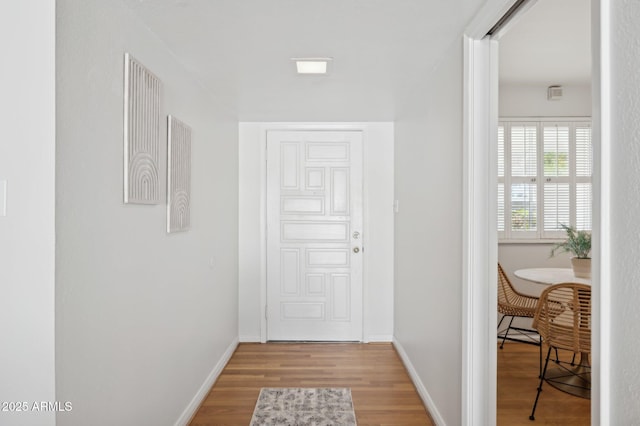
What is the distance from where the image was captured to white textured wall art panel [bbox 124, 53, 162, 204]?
1.88m

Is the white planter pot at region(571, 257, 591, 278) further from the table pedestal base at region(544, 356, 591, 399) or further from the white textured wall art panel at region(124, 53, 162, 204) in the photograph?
the white textured wall art panel at region(124, 53, 162, 204)

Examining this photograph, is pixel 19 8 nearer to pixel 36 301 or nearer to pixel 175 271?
pixel 36 301

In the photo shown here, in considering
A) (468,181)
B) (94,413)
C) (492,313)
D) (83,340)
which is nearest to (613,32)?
(468,181)

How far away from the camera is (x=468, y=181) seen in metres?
2.09

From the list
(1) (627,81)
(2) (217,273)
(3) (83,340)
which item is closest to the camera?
(1) (627,81)

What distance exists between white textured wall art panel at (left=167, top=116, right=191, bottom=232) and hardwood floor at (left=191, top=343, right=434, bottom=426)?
4.27 ft

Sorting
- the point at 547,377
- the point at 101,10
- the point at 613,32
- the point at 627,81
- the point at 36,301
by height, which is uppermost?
the point at 101,10

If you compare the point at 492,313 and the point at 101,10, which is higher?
the point at 101,10

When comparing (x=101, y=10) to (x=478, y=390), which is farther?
(x=478, y=390)

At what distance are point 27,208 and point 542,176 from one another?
4235 mm

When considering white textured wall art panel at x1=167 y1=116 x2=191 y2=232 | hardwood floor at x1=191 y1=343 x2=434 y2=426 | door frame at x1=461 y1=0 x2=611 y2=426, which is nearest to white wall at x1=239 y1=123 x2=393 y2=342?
hardwood floor at x1=191 y1=343 x2=434 y2=426

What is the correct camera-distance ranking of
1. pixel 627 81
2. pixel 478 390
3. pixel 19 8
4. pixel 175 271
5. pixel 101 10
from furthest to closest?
pixel 175 271, pixel 478 390, pixel 101 10, pixel 19 8, pixel 627 81

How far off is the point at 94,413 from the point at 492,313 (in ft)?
5.85

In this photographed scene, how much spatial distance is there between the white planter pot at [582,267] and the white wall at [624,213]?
87.4 inches
